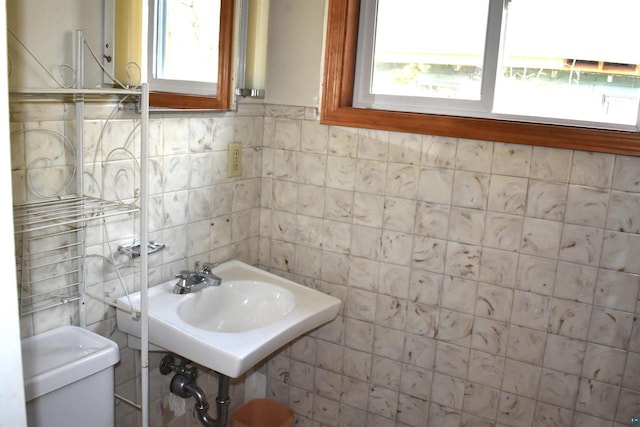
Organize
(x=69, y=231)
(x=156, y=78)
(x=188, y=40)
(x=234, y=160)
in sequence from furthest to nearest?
(x=234, y=160)
(x=188, y=40)
(x=156, y=78)
(x=69, y=231)

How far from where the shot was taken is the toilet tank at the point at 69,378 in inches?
51.8

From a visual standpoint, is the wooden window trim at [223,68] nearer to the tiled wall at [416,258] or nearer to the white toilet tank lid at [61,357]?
the tiled wall at [416,258]

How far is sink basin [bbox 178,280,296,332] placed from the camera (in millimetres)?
1914

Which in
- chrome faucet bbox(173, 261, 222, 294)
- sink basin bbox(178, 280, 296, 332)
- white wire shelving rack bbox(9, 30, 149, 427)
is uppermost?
white wire shelving rack bbox(9, 30, 149, 427)

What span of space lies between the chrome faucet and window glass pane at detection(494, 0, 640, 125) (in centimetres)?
109

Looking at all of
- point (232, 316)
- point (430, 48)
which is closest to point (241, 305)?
point (232, 316)

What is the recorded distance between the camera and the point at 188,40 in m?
1.84

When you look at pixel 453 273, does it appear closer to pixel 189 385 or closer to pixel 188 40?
pixel 189 385

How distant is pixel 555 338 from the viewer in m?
1.80

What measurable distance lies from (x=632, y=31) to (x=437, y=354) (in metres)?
1.18

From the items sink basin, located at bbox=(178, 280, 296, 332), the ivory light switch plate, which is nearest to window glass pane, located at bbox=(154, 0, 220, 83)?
the ivory light switch plate

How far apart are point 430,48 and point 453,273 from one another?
0.78 m

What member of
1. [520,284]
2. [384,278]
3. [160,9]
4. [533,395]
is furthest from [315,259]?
[160,9]

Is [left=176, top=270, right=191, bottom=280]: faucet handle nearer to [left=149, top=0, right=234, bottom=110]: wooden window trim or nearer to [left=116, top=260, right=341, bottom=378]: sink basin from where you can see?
[left=116, top=260, right=341, bottom=378]: sink basin
